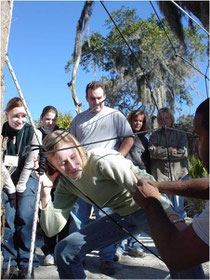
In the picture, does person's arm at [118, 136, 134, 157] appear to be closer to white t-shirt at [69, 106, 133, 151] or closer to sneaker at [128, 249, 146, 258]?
white t-shirt at [69, 106, 133, 151]

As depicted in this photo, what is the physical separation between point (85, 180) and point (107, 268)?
0.95 meters

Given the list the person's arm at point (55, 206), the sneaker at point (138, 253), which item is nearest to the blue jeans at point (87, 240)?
the person's arm at point (55, 206)

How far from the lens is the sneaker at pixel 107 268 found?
228cm

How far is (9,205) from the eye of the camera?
2199 millimetres

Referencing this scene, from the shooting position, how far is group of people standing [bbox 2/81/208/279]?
59.5 inches

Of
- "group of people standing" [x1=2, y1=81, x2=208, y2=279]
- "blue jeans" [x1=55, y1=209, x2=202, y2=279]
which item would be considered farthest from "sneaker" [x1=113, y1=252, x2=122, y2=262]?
"blue jeans" [x1=55, y1=209, x2=202, y2=279]

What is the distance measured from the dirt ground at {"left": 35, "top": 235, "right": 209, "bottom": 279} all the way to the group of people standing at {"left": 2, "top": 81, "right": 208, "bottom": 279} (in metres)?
0.06

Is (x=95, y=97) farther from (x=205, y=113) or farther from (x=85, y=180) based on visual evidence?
(x=205, y=113)

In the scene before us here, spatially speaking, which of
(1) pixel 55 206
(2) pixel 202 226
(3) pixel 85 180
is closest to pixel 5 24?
(3) pixel 85 180

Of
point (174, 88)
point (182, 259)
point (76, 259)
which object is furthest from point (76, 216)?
point (174, 88)

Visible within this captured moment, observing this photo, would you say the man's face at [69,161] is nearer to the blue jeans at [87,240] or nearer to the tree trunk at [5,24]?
the blue jeans at [87,240]

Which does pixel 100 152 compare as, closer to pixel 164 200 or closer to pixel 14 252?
pixel 164 200

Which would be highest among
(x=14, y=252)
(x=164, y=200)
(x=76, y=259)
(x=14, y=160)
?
(x=14, y=160)

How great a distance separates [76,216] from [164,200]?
1032mm
